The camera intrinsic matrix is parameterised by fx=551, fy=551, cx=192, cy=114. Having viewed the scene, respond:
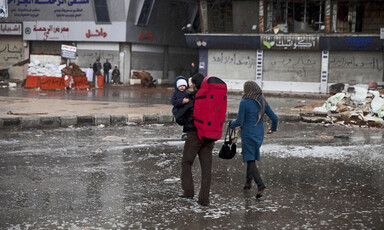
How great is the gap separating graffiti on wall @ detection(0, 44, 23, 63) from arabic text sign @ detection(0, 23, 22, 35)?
130 cm

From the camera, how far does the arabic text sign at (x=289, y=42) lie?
111 feet

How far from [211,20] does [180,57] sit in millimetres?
10135

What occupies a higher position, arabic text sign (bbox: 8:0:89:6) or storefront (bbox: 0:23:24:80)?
arabic text sign (bbox: 8:0:89:6)

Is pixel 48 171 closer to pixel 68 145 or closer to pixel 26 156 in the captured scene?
pixel 26 156

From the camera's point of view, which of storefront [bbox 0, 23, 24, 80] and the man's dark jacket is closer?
the man's dark jacket

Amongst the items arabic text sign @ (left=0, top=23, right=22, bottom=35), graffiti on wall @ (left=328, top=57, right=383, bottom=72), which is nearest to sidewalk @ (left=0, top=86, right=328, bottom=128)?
graffiti on wall @ (left=328, top=57, right=383, bottom=72)

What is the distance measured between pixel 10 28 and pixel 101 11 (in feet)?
29.4

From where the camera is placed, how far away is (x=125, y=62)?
41.1 m

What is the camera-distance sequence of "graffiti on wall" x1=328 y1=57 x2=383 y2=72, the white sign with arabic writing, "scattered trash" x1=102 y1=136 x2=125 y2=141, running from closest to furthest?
"scattered trash" x1=102 y1=136 x2=125 y2=141 < "graffiti on wall" x1=328 y1=57 x2=383 y2=72 < the white sign with arabic writing

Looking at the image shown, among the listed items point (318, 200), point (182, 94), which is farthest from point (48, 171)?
point (318, 200)

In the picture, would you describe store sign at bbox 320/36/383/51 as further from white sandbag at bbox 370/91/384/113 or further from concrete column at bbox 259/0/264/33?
white sandbag at bbox 370/91/384/113

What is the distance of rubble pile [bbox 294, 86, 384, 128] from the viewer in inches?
638

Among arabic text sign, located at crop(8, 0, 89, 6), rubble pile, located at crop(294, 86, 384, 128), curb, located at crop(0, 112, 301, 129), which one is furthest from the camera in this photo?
arabic text sign, located at crop(8, 0, 89, 6)

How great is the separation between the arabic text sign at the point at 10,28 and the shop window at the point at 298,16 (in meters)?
20.7
